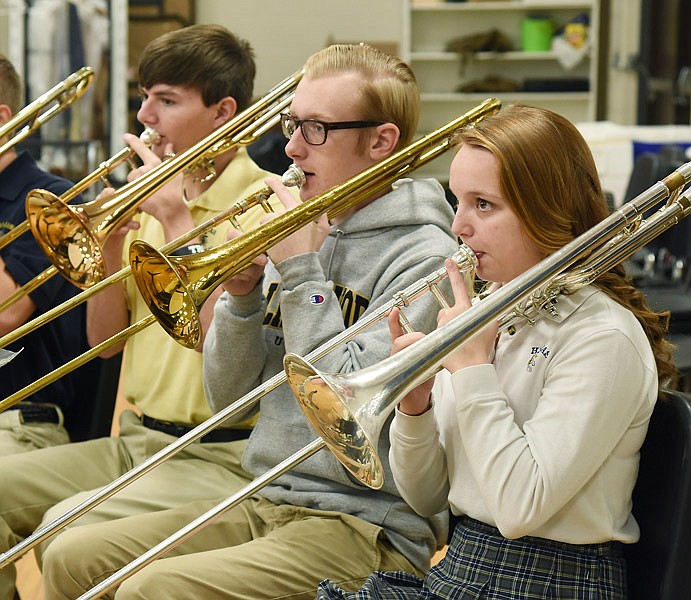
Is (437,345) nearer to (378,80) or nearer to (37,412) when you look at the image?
(378,80)

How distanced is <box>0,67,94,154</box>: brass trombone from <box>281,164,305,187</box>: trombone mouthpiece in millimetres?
668

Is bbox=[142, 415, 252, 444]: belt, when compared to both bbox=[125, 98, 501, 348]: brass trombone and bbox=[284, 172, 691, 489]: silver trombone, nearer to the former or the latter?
bbox=[125, 98, 501, 348]: brass trombone

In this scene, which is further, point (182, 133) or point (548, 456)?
point (182, 133)

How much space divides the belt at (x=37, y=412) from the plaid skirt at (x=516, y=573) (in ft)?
3.38

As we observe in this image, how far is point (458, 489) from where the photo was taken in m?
1.29

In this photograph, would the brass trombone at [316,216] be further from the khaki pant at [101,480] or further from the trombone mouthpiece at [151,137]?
the trombone mouthpiece at [151,137]

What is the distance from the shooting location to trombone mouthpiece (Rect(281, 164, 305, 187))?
5.33ft

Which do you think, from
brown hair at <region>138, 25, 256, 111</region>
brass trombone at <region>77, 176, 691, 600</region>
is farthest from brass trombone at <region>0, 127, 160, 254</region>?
brass trombone at <region>77, 176, 691, 600</region>

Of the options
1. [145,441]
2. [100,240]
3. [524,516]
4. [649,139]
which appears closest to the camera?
[524,516]

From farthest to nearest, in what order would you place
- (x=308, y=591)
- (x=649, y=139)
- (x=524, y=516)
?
1. (x=649, y=139)
2. (x=308, y=591)
3. (x=524, y=516)

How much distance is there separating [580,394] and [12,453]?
1263mm

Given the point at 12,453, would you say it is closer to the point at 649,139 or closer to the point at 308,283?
the point at 308,283

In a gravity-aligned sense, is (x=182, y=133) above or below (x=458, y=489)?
above

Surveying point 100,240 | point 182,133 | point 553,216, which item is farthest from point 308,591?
point 182,133
